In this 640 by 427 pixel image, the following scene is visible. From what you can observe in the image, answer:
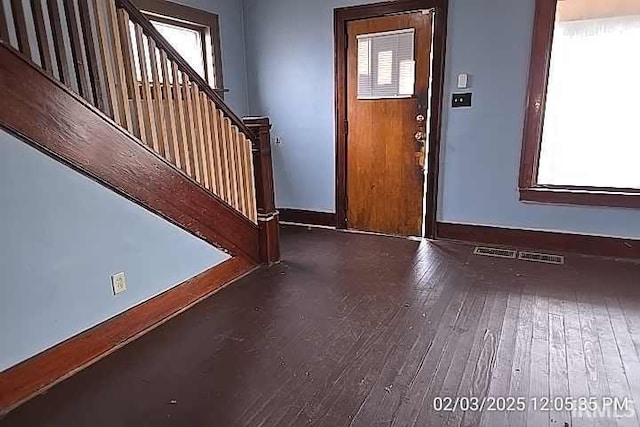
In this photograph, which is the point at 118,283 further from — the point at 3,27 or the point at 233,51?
the point at 233,51

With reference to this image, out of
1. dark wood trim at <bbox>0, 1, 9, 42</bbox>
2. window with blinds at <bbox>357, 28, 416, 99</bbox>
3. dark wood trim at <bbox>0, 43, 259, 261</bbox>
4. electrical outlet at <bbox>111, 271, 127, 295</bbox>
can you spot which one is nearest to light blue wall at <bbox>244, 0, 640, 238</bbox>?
window with blinds at <bbox>357, 28, 416, 99</bbox>

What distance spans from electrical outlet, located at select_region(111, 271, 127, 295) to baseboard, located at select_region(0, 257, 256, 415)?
13cm

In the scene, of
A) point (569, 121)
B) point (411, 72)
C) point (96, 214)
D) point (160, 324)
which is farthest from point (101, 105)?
point (569, 121)

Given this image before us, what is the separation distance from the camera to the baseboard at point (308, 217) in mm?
4586

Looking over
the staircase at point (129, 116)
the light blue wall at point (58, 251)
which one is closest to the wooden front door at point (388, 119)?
the staircase at point (129, 116)

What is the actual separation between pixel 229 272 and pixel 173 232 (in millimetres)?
634

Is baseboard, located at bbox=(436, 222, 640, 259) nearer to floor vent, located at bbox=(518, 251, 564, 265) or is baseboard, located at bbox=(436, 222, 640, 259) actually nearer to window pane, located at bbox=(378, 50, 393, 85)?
floor vent, located at bbox=(518, 251, 564, 265)

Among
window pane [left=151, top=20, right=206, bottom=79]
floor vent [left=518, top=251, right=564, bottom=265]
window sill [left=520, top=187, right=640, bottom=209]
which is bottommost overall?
floor vent [left=518, top=251, right=564, bottom=265]

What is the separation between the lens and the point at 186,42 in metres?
4.00

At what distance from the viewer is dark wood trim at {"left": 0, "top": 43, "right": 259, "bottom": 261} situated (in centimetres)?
179

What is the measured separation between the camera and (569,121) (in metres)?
3.45

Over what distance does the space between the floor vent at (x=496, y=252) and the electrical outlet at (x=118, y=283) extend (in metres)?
2.69

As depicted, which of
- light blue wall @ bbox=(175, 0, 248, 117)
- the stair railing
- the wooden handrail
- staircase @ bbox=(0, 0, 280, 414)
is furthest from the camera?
light blue wall @ bbox=(175, 0, 248, 117)

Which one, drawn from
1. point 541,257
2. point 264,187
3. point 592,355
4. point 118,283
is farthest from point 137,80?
point 541,257
